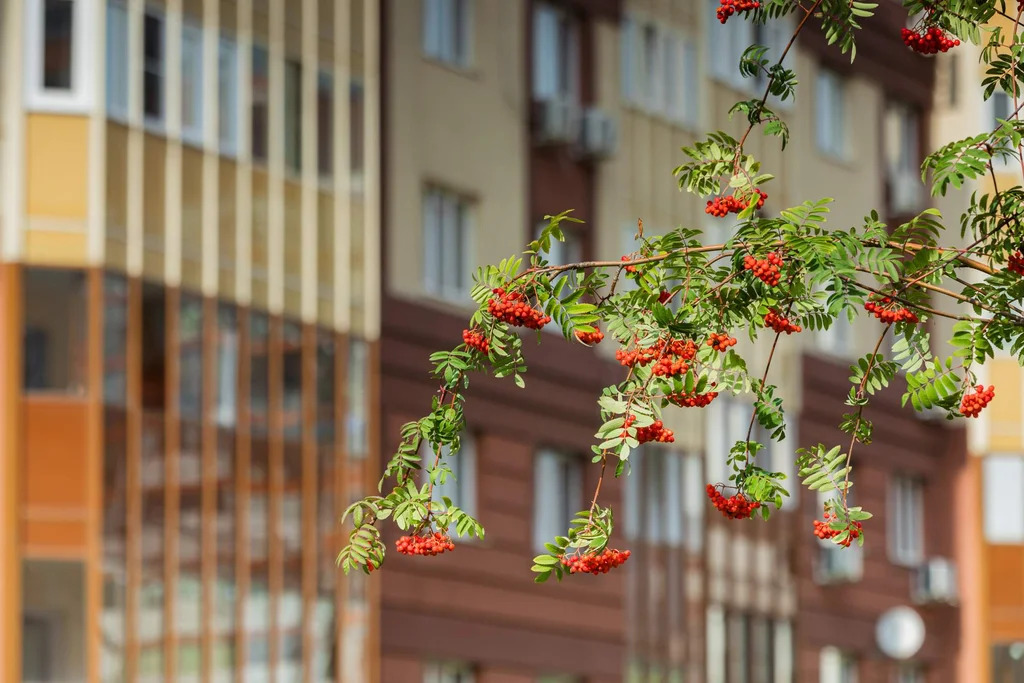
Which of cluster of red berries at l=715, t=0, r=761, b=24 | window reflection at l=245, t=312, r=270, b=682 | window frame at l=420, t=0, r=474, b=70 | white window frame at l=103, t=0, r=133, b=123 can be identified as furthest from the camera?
window frame at l=420, t=0, r=474, b=70

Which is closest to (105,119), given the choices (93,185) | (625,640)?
(93,185)

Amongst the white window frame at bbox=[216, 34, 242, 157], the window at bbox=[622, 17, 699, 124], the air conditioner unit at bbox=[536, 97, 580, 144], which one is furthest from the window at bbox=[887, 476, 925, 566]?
the white window frame at bbox=[216, 34, 242, 157]

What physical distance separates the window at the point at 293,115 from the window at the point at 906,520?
15.1m

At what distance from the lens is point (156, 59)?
71.1ft

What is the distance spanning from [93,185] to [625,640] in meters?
10.7

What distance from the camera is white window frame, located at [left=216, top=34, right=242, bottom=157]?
73.8 feet

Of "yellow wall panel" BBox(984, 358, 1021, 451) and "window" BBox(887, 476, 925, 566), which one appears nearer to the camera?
"yellow wall panel" BBox(984, 358, 1021, 451)

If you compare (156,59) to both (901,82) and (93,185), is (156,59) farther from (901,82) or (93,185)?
(901,82)

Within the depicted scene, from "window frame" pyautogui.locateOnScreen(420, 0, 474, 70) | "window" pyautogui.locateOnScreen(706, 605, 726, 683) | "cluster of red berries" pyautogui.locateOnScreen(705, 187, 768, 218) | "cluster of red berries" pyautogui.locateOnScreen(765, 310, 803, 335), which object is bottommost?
"cluster of red berries" pyautogui.locateOnScreen(765, 310, 803, 335)

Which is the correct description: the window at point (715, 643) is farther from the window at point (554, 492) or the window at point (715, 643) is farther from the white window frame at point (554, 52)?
the white window frame at point (554, 52)

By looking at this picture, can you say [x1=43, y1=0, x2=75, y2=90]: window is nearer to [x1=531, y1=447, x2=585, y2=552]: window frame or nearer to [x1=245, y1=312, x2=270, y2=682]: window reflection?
[x1=245, y1=312, x2=270, y2=682]: window reflection

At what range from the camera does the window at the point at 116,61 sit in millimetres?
21031

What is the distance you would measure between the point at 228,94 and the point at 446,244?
4.47 metres

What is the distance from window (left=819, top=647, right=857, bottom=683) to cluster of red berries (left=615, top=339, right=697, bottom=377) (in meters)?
25.8
